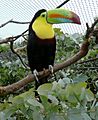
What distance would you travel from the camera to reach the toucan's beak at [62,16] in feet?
4.93

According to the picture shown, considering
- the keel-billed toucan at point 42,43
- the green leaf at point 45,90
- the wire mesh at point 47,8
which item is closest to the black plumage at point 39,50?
the keel-billed toucan at point 42,43

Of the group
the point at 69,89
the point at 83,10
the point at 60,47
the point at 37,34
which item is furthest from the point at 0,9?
the point at 69,89

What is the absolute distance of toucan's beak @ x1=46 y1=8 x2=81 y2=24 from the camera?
1503mm

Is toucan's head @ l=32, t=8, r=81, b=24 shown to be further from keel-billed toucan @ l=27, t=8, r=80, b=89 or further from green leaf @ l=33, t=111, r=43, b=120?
green leaf @ l=33, t=111, r=43, b=120

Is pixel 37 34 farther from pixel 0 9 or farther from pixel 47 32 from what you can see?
pixel 0 9

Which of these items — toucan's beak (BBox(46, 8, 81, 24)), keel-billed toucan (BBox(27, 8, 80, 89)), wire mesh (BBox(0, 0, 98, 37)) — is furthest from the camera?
wire mesh (BBox(0, 0, 98, 37))

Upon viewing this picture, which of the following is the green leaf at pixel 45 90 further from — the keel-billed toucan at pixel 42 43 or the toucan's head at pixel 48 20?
the keel-billed toucan at pixel 42 43

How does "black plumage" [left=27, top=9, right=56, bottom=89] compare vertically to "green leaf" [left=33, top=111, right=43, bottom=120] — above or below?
below

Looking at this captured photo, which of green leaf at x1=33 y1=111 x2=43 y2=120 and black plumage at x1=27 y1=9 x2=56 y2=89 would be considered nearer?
green leaf at x1=33 y1=111 x2=43 y2=120

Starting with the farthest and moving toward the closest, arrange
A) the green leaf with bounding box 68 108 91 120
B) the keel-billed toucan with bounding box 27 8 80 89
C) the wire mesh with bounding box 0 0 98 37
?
the wire mesh with bounding box 0 0 98 37
the keel-billed toucan with bounding box 27 8 80 89
the green leaf with bounding box 68 108 91 120

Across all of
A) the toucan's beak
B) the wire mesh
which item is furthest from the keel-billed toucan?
the wire mesh

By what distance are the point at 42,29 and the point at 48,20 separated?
0.18 ft

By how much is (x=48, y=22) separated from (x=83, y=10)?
974 millimetres

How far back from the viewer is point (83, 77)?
3.19 feet
